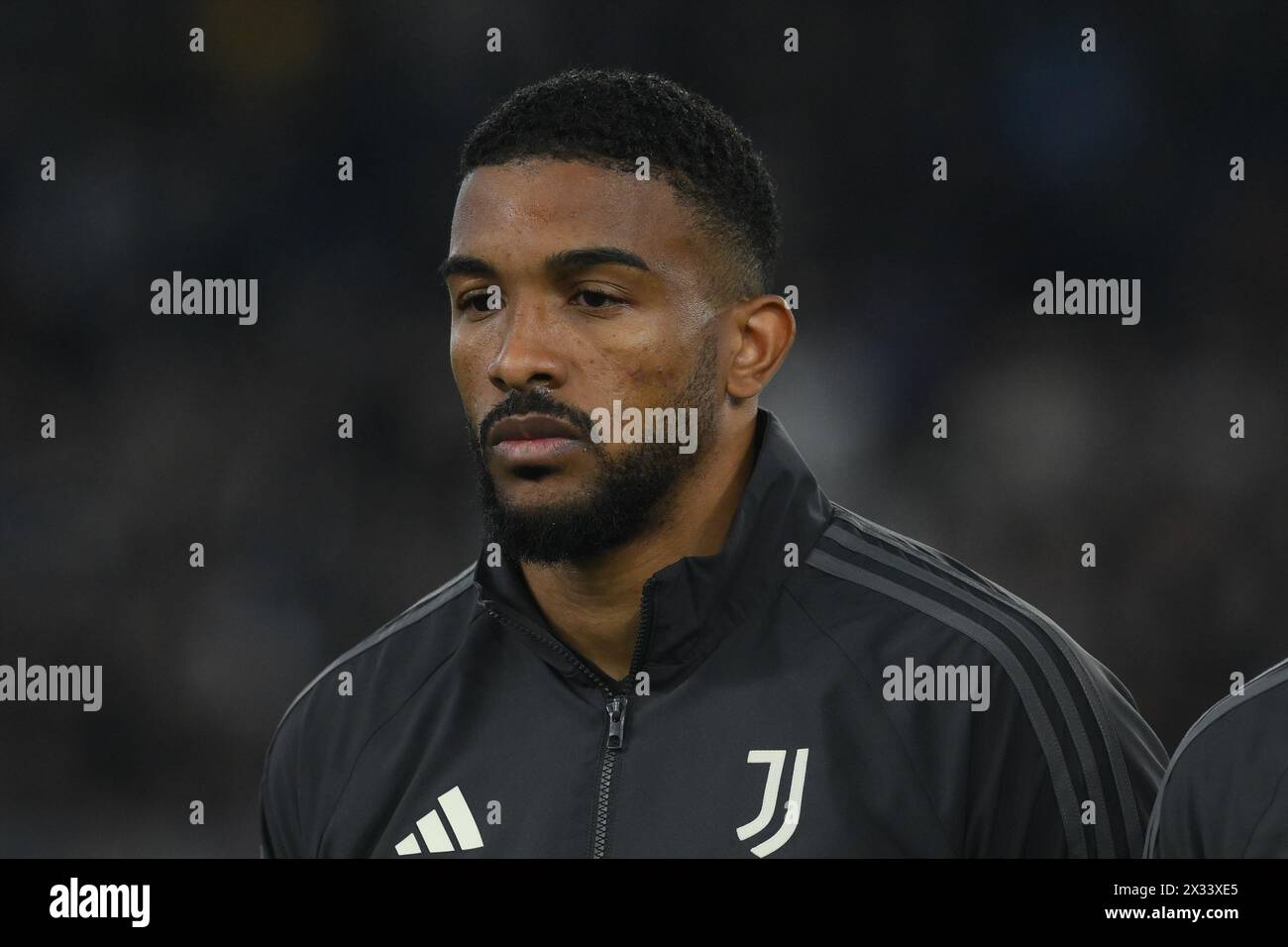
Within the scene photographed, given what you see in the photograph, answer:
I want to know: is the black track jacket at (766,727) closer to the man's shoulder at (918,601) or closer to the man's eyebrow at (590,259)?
the man's shoulder at (918,601)

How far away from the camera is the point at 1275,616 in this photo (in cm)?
466

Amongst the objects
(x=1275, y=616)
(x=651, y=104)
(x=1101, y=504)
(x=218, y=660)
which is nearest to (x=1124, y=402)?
(x=1101, y=504)

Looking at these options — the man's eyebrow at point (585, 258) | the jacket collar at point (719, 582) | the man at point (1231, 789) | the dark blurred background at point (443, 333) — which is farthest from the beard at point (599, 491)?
the dark blurred background at point (443, 333)

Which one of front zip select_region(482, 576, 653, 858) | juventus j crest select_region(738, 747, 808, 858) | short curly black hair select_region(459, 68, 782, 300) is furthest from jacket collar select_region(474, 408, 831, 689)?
short curly black hair select_region(459, 68, 782, 300)

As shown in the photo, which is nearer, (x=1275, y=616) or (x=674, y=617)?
(x=674, y=617)

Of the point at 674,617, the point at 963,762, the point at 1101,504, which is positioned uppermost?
the point at 1101,504

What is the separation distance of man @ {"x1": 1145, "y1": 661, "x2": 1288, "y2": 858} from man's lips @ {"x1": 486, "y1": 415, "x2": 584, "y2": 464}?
1093 mm

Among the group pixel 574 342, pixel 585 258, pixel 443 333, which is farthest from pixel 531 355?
pixel 443 333

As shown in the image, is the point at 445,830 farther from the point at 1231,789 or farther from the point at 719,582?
the point at 1231,789

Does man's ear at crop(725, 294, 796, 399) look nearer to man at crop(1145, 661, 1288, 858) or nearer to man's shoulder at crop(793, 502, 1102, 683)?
man's shoulder at crop(793, 502, 1102, 683)

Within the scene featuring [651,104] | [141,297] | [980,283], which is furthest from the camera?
[141,297]

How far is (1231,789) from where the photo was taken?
2385mm
